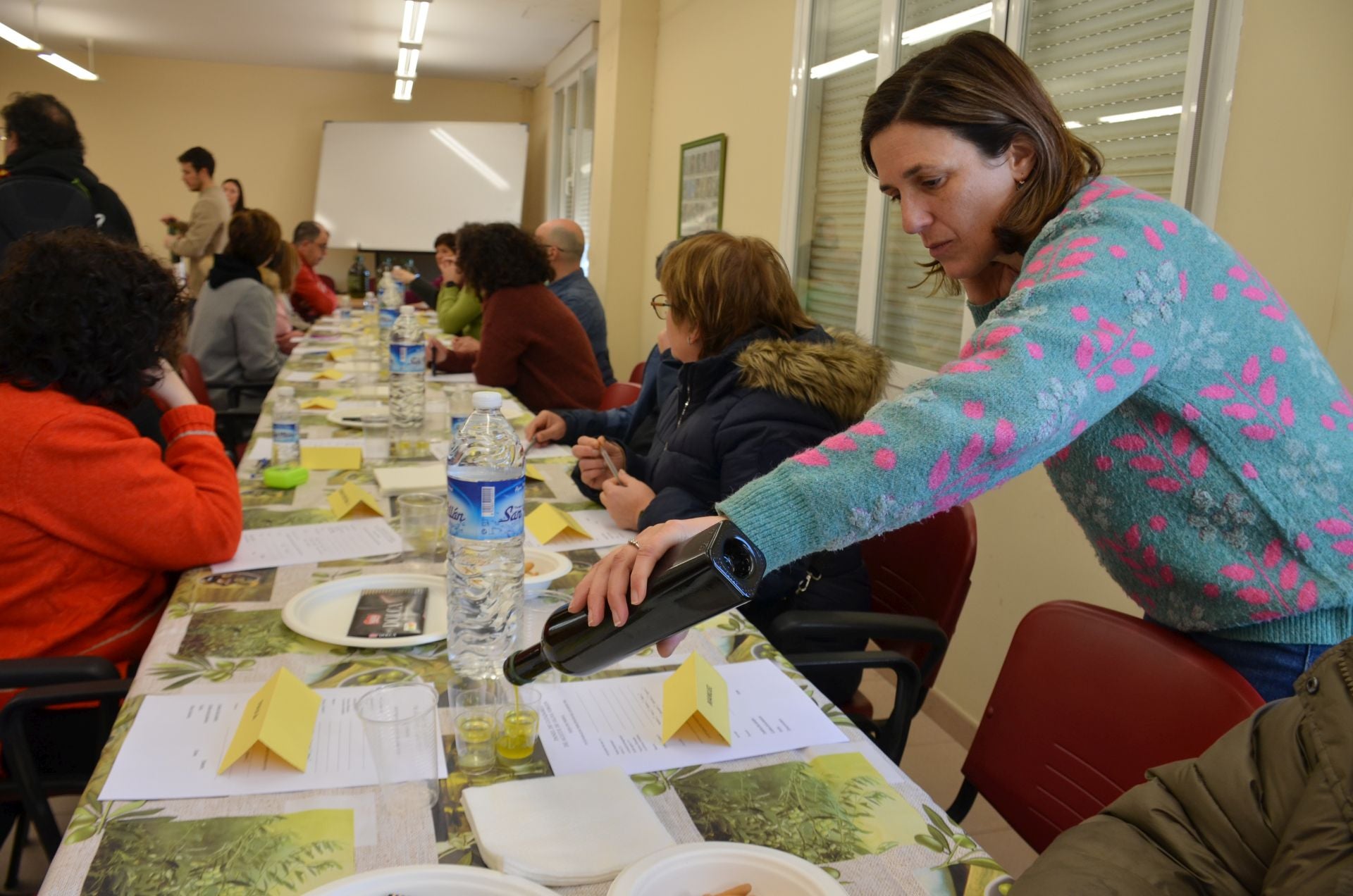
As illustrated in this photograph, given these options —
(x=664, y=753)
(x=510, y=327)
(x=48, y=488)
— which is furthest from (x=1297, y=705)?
(x=510, y=327)

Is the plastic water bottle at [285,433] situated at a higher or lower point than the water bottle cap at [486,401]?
lower

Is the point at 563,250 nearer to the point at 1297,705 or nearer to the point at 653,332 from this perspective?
the point at 653,332

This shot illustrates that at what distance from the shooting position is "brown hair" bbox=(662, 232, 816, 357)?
6.36ft

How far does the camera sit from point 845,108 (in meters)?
3.73

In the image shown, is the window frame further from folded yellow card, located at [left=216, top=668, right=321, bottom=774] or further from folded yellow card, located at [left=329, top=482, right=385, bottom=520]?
folded yellow card, located at [left=329, top=482, right=385, bottom=520]

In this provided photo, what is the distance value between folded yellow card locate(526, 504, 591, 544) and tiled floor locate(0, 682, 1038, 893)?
89cm

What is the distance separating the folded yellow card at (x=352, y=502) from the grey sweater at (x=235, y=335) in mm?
2831

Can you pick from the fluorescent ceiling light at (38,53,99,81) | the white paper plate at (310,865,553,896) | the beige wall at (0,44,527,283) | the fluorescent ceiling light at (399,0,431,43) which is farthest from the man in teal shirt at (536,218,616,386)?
the beige wall at (0,44,527,283)

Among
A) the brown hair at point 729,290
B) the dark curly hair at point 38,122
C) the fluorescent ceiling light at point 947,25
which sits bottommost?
the brown hair at point 729,290

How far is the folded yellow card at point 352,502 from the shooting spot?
71.2 inches

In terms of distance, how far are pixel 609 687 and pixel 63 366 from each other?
3.19 feet

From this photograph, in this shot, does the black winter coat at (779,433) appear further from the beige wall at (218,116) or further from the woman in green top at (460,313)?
the beige wall at (218,116)

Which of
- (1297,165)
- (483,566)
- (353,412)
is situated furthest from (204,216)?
(1297,165)

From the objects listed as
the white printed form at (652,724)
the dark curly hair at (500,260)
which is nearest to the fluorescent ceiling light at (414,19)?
the dark curly hair at (500,260)
